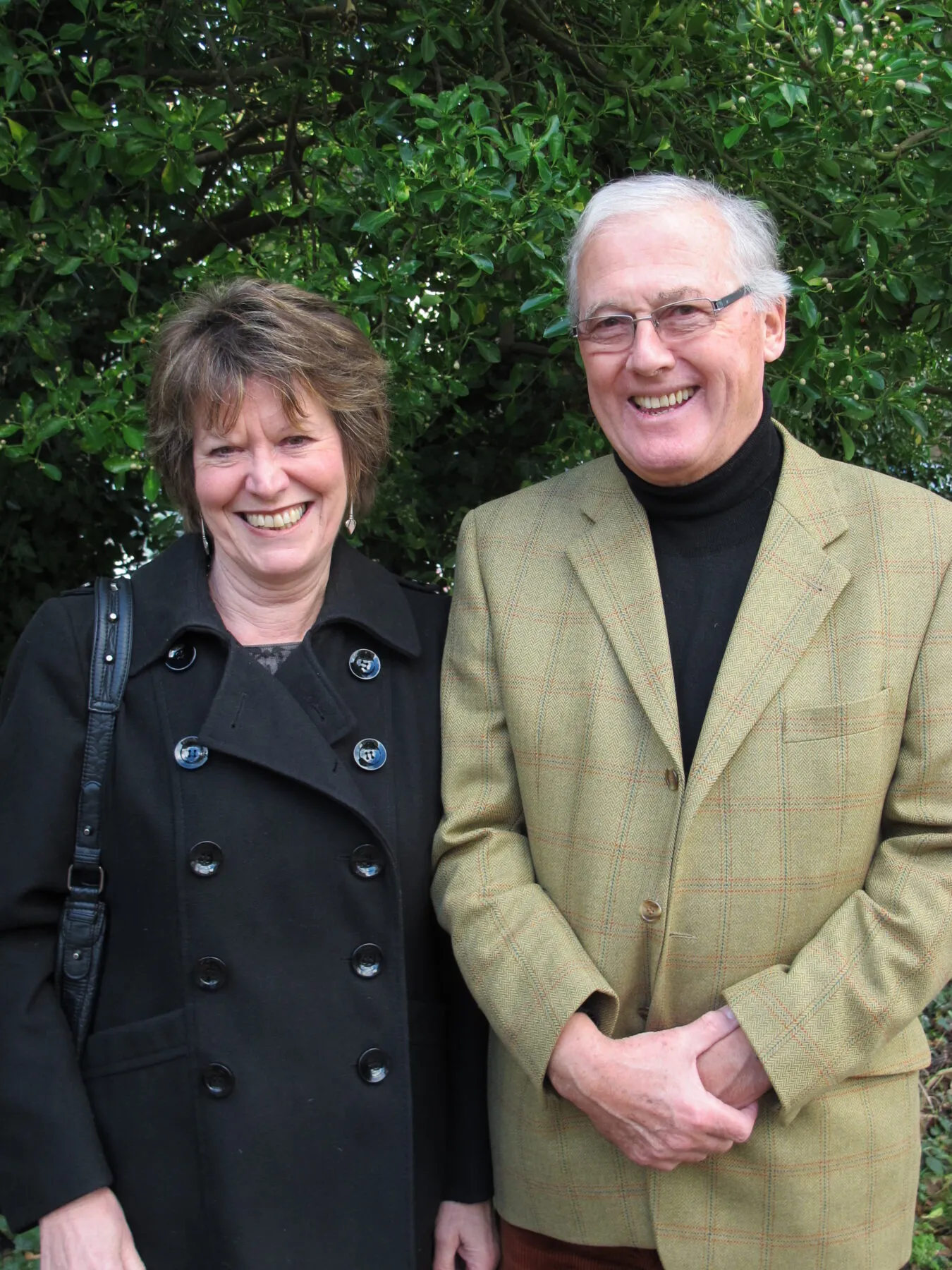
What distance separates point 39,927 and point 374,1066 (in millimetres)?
585

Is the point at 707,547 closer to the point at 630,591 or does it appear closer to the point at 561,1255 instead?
the point at 630,591

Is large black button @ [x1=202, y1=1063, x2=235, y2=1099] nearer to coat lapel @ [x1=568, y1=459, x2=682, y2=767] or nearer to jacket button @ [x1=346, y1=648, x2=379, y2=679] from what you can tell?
jacket button @ [x1=346, y1=648, x2=379, y2=679]

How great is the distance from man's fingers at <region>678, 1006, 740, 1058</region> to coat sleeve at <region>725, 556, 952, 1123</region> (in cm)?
3

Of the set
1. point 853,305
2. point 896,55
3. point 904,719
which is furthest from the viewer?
point 853,305

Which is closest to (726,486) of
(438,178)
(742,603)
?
(742,603)

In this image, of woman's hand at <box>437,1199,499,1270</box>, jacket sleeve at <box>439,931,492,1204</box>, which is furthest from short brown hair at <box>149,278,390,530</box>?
woman's hand at <box>437,1199,499,1270</box>

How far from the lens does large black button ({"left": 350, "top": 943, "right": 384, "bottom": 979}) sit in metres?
2.11

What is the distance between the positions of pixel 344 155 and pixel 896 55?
121 centimetres

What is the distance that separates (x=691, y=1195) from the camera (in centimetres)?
197

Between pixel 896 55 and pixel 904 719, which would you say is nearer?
pixel 904 719

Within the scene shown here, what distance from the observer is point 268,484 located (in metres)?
2.11

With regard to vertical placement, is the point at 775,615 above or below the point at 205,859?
above

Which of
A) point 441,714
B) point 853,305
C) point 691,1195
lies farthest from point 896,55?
point 691,1195

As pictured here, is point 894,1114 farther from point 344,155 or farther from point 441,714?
point 344,155
